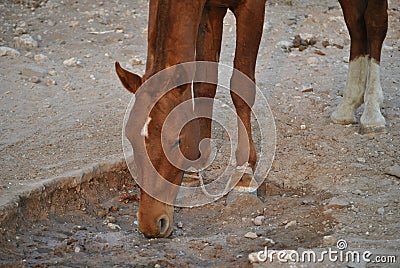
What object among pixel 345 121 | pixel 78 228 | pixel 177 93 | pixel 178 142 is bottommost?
pixel 78 228

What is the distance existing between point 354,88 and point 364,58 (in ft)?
0.91

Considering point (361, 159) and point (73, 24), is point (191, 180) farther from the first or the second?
point (73, 24)

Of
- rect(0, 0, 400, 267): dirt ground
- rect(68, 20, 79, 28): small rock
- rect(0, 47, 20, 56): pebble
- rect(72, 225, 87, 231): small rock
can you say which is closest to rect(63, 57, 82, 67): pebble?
rect(0, 0, 400, 267): dirt ground

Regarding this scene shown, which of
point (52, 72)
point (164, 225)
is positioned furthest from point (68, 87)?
point (164, 225)

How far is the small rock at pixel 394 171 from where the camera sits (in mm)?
4516

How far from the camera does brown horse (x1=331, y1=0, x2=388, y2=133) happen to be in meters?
5.64

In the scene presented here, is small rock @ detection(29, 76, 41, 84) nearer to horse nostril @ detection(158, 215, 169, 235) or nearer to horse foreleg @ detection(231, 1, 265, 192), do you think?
horse foreleg @ detection(231, 1, 265, 192)

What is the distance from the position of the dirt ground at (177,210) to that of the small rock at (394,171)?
0.11ft

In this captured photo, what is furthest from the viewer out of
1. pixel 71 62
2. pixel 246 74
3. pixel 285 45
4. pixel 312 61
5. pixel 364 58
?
pixel 285 45

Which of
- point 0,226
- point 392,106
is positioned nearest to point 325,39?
point 392,106

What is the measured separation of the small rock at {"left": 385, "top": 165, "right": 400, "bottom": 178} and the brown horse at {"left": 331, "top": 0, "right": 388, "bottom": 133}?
37.8 inches

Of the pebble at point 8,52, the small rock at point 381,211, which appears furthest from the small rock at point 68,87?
the small rock at point 381,211

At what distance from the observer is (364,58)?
5816mm

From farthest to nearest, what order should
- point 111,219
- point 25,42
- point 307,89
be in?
point 25,42
point 307,89
point 111,219
